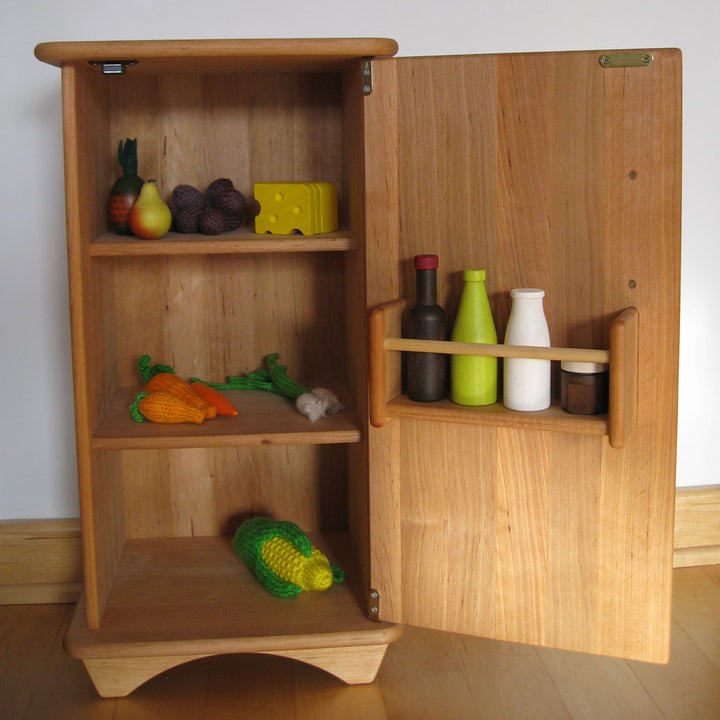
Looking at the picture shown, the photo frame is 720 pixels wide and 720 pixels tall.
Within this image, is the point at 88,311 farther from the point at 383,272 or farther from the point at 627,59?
the point at 627,59

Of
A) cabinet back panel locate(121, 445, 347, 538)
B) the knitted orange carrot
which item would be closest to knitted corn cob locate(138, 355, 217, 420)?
the knitted orange carrot

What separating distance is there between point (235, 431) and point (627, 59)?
3.10ft

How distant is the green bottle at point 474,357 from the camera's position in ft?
5.19

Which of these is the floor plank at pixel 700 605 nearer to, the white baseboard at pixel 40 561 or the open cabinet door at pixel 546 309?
the open cabinet door at pixel 546 309

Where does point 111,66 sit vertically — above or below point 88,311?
above

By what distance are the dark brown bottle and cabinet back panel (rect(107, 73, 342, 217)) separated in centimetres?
54

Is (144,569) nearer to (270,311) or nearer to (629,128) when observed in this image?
(270,311)

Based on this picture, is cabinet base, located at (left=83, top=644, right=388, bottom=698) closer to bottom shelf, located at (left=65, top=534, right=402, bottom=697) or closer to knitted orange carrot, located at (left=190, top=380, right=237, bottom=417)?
bottom shelf, located at (left=65, top=534, right=402, bottom=697)

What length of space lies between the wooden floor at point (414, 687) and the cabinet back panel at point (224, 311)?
62cm

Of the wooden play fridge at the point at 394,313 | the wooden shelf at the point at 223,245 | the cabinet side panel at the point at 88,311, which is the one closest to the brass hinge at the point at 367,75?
the wooden play fridge at the point at 394,313

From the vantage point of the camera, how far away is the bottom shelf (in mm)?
1753

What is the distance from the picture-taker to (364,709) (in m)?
1.76

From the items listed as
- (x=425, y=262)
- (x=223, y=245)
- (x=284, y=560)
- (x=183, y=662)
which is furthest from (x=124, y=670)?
(x=425, y=262)

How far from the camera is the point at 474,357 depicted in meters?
1.58
